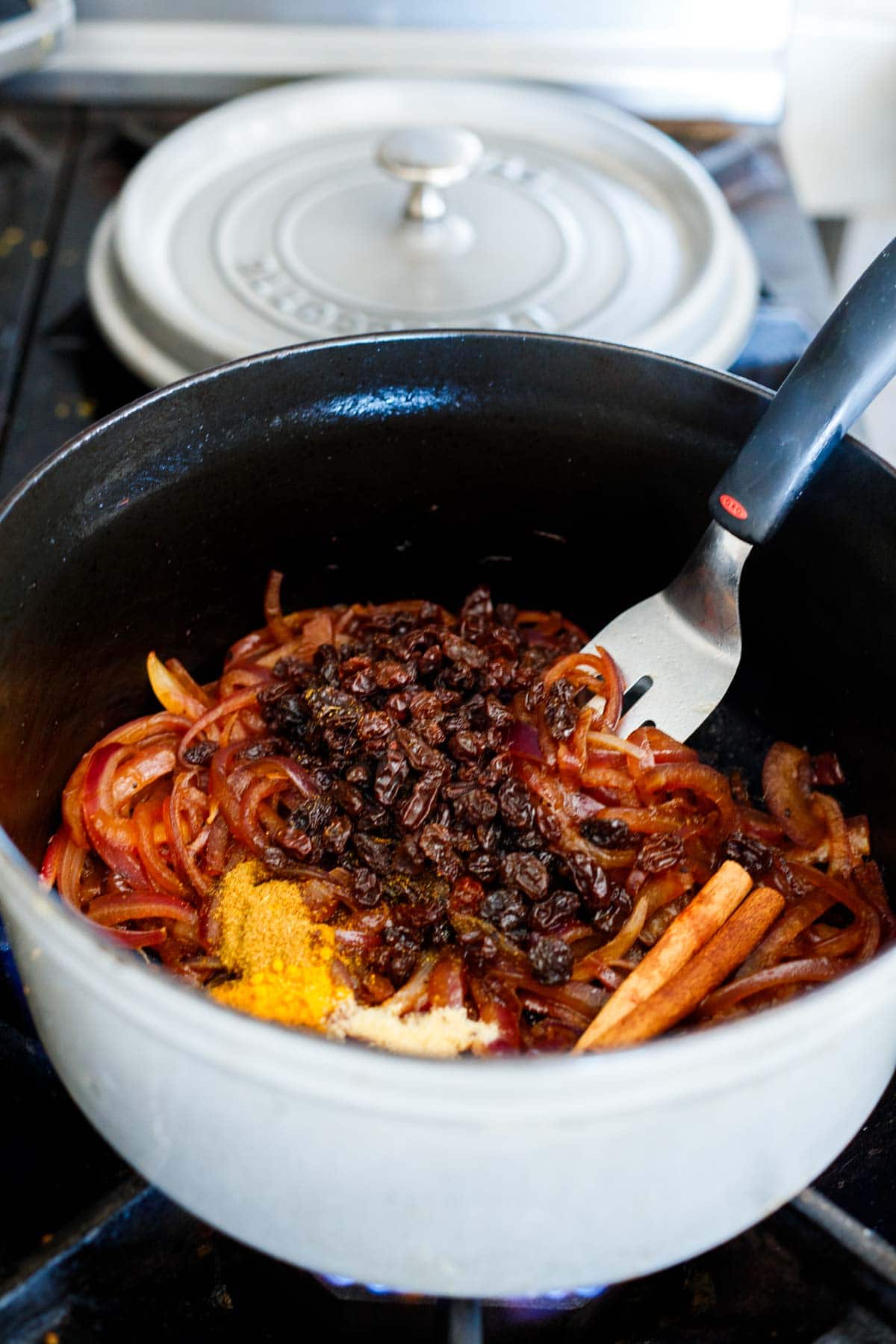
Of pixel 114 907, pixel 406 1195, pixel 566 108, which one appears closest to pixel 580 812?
pixel 114 907

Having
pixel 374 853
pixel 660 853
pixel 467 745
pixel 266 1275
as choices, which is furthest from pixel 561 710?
pixel 266 1275

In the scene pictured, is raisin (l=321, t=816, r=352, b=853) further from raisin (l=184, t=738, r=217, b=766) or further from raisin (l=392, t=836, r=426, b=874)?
raisin (l=184, t=738, r=217, b=766)

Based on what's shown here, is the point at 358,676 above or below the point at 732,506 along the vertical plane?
below

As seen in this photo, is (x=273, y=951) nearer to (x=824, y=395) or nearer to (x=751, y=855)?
(x=751, y=855)

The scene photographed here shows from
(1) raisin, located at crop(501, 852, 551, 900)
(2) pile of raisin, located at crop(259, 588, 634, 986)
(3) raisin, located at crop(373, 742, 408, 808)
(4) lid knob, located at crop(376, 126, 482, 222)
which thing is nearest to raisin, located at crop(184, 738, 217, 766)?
(2) pile of raisin, located at crop(259, 588, 634, 986)

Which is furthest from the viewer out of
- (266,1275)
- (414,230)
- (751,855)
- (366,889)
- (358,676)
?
(414,230)

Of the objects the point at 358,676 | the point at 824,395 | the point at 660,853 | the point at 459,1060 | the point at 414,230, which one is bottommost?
the point at 358,676
